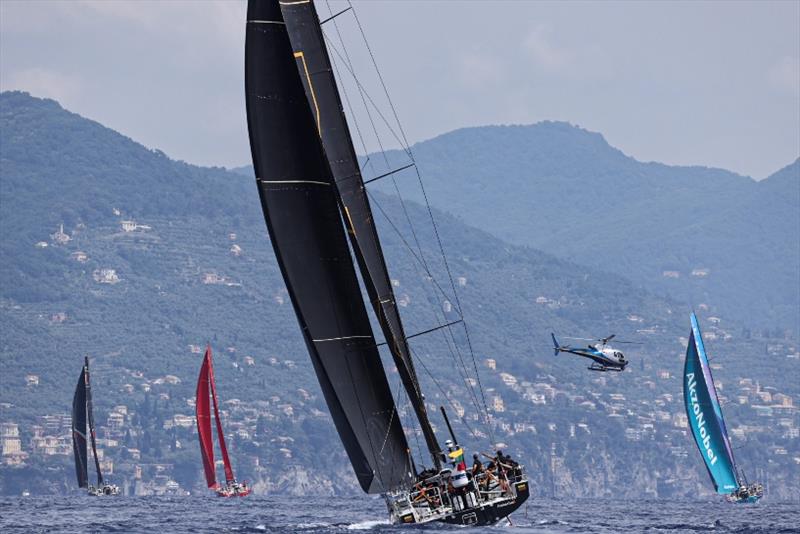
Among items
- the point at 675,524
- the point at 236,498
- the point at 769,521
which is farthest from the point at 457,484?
the point at 236,498

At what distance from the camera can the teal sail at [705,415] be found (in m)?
106

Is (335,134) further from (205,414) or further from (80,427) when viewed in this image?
(80,427)

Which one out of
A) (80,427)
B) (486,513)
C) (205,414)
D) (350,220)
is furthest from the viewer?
(80,427)

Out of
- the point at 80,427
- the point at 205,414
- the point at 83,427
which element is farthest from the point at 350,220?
the point at 80,427

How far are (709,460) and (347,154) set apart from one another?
203 feet

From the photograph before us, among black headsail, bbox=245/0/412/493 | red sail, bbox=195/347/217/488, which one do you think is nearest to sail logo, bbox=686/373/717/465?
red sail, bbox=195/347/217/488

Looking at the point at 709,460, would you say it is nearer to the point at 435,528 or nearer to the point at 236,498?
the point at 236,498

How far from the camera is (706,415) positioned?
358 feet

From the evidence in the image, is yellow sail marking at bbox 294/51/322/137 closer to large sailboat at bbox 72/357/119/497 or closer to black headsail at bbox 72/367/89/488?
large sailboat at bbox 72/357/119/497

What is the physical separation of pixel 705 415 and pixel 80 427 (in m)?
56.1

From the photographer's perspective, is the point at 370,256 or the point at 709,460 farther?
the point at 709,460

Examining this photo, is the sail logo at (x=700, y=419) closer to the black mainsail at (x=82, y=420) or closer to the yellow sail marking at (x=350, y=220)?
the black mainsail at (x=82, y=420)

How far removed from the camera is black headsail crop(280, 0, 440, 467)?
177 ft

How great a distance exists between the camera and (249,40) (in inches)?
2138
